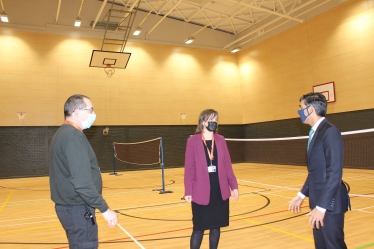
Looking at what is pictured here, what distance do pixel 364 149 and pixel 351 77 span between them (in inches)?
134

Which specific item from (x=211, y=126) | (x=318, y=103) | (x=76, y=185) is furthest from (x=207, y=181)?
(x=76, y=185)

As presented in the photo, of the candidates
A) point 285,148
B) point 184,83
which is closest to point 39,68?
point 184,83

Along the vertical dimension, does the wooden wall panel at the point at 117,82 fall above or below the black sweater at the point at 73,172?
Result: above

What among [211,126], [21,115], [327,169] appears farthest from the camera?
[21,115]

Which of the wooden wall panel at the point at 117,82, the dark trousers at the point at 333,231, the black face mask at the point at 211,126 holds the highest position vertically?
the wooden wall panel at the point at 117,82

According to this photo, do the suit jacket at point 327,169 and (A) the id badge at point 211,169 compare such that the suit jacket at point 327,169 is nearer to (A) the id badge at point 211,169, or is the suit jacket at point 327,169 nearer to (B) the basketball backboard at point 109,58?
(A) the id badge at point 211,169

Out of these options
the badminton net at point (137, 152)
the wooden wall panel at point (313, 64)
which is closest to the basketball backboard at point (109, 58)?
the badminton net at point (137, 152)

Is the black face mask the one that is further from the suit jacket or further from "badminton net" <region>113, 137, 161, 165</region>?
"badminton net" <region>113, 137, 161, 165</region>

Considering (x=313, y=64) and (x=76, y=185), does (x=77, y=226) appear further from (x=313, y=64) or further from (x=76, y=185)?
(x=313, y=64)

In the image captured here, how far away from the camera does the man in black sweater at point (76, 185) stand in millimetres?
2235

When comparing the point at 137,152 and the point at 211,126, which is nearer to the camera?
the point at 211,126

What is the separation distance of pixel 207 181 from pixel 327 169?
4.21ft

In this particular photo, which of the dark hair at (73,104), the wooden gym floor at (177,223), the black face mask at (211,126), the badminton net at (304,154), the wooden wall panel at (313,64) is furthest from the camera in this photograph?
the wooden wall panel at (313,64)

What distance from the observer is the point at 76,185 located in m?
2.20
